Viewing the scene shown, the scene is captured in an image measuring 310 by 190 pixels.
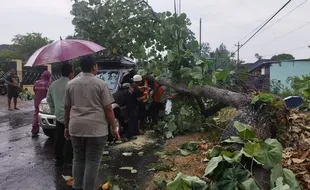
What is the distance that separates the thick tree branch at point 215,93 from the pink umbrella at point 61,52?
2.73 meters

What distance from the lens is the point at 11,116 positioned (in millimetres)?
12023

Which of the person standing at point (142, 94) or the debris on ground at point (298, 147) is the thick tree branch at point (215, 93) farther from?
the debris on ground at point (298, 147)

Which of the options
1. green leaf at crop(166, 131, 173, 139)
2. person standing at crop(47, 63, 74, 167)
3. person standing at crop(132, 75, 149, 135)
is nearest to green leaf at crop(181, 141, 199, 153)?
green leaf at crop(166, 131, 173, 139)

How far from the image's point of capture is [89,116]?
3.82 m

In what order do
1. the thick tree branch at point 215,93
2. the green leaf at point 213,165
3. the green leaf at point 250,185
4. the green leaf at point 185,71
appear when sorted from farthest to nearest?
the green leaf at point 185,71 → the thick tree branch at point 215,93 → the green leaf at point 213,165 → the green leaf at point 250,185

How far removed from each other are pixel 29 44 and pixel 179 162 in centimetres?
3615

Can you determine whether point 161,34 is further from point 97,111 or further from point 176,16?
point 97,111

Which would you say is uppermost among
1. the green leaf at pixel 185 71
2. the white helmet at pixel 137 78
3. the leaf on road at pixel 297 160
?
the green leaf at pixel 185 71

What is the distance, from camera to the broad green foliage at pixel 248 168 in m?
3.52

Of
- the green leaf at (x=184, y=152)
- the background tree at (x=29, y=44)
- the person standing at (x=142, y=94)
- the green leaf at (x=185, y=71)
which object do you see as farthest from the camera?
the background tree at (x=29, y=44)

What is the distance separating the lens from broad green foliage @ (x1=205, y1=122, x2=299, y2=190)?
11.6ft

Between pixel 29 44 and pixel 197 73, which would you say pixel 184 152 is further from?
pixel 29 44

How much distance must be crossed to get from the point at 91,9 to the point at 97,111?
5.36 m

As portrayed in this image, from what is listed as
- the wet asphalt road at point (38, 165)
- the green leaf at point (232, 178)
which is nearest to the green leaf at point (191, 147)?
the wet asphalt road at point (38, 165)
